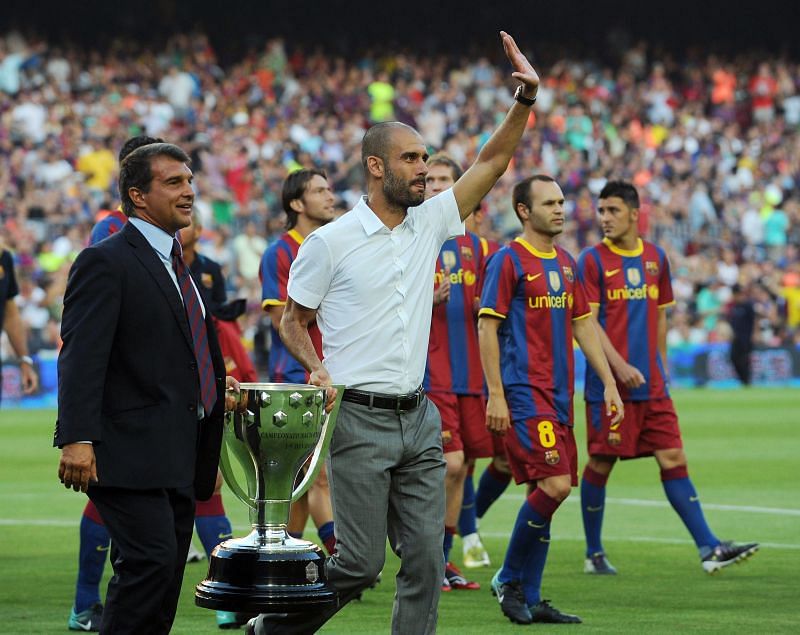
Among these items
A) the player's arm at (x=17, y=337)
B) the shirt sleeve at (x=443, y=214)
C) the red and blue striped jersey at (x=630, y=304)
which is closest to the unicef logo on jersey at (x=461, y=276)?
the red and blue striped jersey at (x=630, y=304)

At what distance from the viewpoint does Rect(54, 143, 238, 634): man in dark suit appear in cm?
515

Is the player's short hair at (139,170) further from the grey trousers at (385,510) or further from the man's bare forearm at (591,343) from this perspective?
the man's bare forearm at (591,343)

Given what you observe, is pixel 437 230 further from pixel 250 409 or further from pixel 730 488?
pixel 730 488

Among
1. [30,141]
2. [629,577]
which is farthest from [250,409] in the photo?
[30,141]

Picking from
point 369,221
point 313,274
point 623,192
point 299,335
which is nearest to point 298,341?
point 299,335

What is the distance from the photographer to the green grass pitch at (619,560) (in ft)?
25.4

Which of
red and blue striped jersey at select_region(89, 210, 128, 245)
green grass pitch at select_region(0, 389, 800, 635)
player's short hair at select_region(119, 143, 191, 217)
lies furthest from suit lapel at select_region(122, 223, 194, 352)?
green grass pitch at select_region(0, 389, 800, 635)

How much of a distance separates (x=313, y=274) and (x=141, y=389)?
3.40 ft

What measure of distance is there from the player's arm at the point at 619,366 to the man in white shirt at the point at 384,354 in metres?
3.26

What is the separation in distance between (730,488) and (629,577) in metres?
4.94

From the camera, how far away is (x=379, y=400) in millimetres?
5973

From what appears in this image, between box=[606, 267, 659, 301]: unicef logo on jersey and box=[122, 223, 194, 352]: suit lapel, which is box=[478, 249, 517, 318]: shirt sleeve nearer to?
box=[606, 267, 659, 301]: unicef logo on jersey

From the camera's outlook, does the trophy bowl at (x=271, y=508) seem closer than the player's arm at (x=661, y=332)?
Yes

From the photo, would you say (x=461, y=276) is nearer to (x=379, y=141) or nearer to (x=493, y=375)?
(x=493, y=375)
